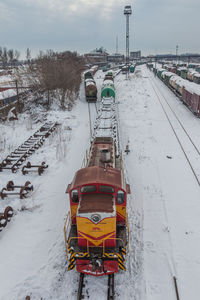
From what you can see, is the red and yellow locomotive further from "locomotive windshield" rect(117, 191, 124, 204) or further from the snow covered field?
the snow covered field

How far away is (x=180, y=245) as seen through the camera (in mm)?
9477

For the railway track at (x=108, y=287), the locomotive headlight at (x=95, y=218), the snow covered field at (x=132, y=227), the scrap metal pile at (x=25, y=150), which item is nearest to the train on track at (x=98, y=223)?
the locomotive headlight at (x=95, y=218)

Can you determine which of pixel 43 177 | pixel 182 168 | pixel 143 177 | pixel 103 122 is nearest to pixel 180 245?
pixel 143 177

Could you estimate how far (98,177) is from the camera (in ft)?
26.4

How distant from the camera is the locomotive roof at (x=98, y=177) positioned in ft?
26.0

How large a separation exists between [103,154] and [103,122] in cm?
941

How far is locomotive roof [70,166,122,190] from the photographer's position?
7.94 m

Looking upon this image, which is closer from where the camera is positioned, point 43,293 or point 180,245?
point 43,293

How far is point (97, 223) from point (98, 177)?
167 centimetres

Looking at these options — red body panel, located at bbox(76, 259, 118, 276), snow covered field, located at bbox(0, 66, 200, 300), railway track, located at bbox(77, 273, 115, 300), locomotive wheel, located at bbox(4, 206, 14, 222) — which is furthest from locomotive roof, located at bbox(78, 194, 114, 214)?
locomotive wheel, located at bbox(4, 206, 14, 222)

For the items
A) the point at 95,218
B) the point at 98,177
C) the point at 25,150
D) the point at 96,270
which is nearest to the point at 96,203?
the point at 95,218

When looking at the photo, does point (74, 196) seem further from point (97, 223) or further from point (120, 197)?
point (120, 197)

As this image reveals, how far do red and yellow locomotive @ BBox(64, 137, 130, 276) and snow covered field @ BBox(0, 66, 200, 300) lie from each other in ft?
2.59

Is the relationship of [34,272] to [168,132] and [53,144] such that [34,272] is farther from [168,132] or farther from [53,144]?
[168,132]
